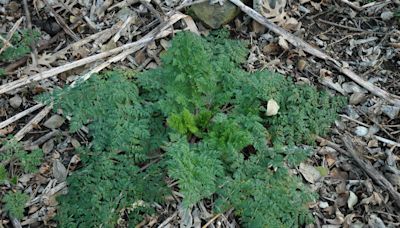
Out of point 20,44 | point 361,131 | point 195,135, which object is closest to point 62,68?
point 20,44

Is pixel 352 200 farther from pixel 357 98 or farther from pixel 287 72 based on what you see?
pixel 287 72

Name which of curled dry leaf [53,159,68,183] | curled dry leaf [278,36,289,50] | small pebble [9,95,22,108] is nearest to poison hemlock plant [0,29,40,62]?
small pebble [9,95,22,108]

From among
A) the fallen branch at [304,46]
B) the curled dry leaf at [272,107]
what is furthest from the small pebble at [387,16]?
the curled dry leaf at [272,107]

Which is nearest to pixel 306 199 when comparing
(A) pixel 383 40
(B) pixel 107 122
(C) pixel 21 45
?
(B) pixel 107 122

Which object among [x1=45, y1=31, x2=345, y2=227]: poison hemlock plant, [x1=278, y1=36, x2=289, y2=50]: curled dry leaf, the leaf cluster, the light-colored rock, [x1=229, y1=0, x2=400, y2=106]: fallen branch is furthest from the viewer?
[x1=278, y1=36, x2=289, y2=50]: curled dry leaf

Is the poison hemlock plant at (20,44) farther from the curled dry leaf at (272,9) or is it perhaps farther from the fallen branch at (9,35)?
the curled dry leaf at (272,9)

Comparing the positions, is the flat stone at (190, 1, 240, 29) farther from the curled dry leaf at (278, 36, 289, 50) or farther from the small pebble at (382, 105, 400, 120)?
the small pebble at (382, 105, 400, 120)
